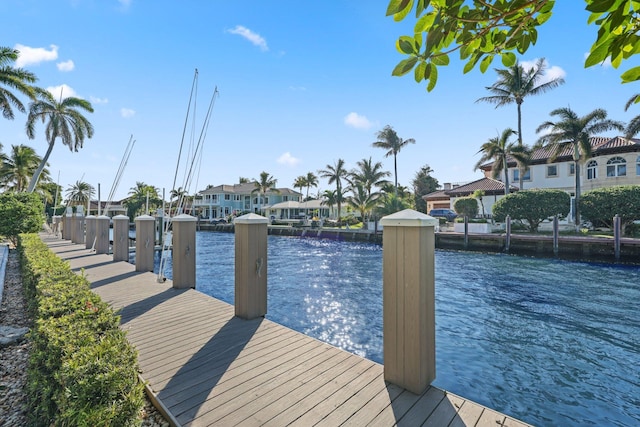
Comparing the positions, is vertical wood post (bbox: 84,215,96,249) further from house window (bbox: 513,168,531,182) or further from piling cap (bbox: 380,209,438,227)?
house window (bbox: 513,168,531,182)

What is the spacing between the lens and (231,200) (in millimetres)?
55344

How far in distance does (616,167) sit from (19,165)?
55.6 meters

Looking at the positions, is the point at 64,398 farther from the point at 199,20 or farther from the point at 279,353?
the point at 199,20

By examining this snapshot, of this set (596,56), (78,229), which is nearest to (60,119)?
(78,229)

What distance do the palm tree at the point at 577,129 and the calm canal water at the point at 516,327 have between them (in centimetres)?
1134

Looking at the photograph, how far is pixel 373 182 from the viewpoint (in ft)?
112

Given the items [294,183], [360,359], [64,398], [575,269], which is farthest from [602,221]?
[294,183]

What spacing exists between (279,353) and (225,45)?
978 cm

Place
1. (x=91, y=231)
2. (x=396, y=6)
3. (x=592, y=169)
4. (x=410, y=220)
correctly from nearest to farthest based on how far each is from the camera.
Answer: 1. (x=396, y=6)
2. (x=410, y=220)
3. (x=91, y=231)
4. (x=592, y=169)

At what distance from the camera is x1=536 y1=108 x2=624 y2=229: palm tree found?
20.8 meters

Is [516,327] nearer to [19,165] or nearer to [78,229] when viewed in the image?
[78,229]

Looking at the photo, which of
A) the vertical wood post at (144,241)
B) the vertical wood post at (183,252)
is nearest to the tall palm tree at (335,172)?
the vertical wood post at (144,241)

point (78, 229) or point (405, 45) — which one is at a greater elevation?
point (405, 45)

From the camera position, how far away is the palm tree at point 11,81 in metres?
17.2
